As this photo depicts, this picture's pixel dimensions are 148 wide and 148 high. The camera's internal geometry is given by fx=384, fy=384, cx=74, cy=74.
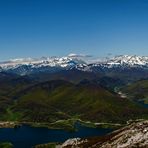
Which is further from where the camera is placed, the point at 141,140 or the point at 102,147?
the point at 102,147

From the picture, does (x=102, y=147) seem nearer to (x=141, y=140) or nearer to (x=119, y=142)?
(x=119, y=142)

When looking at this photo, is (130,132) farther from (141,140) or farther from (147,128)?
(141,140)

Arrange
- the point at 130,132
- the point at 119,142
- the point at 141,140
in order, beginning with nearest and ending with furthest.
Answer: the point at 141,140 → the point at 119,142 → the point at 130,132

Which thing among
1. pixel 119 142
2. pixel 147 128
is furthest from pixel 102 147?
pixel 147 128

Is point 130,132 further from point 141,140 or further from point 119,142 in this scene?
point 141,140

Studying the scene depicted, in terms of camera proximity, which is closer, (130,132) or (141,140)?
(141,140)

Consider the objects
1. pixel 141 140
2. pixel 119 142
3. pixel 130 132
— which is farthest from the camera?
pixel 130 132

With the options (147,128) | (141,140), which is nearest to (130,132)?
(147,128)
